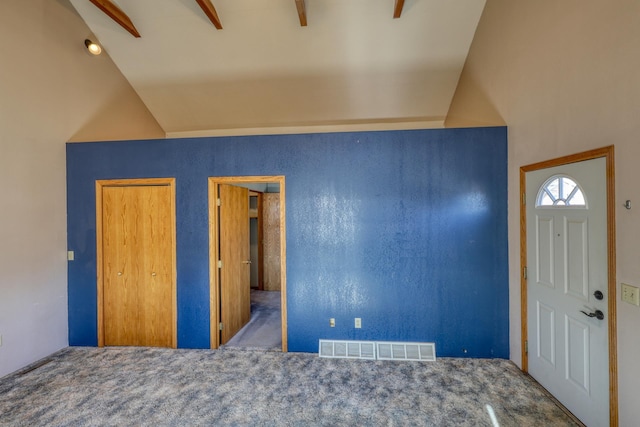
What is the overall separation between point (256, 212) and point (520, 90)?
482 cm

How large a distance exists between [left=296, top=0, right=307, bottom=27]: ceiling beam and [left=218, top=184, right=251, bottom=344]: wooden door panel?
201 cm

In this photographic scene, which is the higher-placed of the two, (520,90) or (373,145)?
(520,90)

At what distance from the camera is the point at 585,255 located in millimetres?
2113

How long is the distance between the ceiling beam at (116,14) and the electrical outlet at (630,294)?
4568 millimetres

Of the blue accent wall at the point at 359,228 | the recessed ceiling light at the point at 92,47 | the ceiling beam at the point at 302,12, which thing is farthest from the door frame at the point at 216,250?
the recessed ceiling light at the point at 92,47

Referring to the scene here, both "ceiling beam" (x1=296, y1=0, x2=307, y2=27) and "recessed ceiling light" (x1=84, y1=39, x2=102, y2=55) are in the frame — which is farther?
"recessed ceiling light" (x1=84, y1=39, x2=102, y2=55)

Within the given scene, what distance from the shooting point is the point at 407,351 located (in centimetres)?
316

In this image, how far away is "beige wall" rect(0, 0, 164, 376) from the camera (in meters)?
2.85

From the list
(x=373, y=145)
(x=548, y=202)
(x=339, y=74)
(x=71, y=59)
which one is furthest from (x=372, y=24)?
(x=71, y=59)

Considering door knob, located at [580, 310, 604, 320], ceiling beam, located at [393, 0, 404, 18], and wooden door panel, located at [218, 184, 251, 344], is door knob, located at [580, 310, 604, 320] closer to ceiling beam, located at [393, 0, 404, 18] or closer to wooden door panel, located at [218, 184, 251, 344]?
ceiling beam, located at [393, 0, 404, 18]

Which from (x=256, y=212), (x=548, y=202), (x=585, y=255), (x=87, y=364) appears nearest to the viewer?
(x=585, y=255)

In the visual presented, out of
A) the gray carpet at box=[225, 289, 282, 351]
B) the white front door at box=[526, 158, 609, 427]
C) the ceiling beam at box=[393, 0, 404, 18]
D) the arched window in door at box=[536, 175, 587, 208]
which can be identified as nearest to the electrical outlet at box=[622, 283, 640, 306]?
the white front door at box=[526, 158, 609, 427]

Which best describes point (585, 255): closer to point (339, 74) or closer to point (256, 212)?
point (339, 74)

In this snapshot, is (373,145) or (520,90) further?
(373,145)
